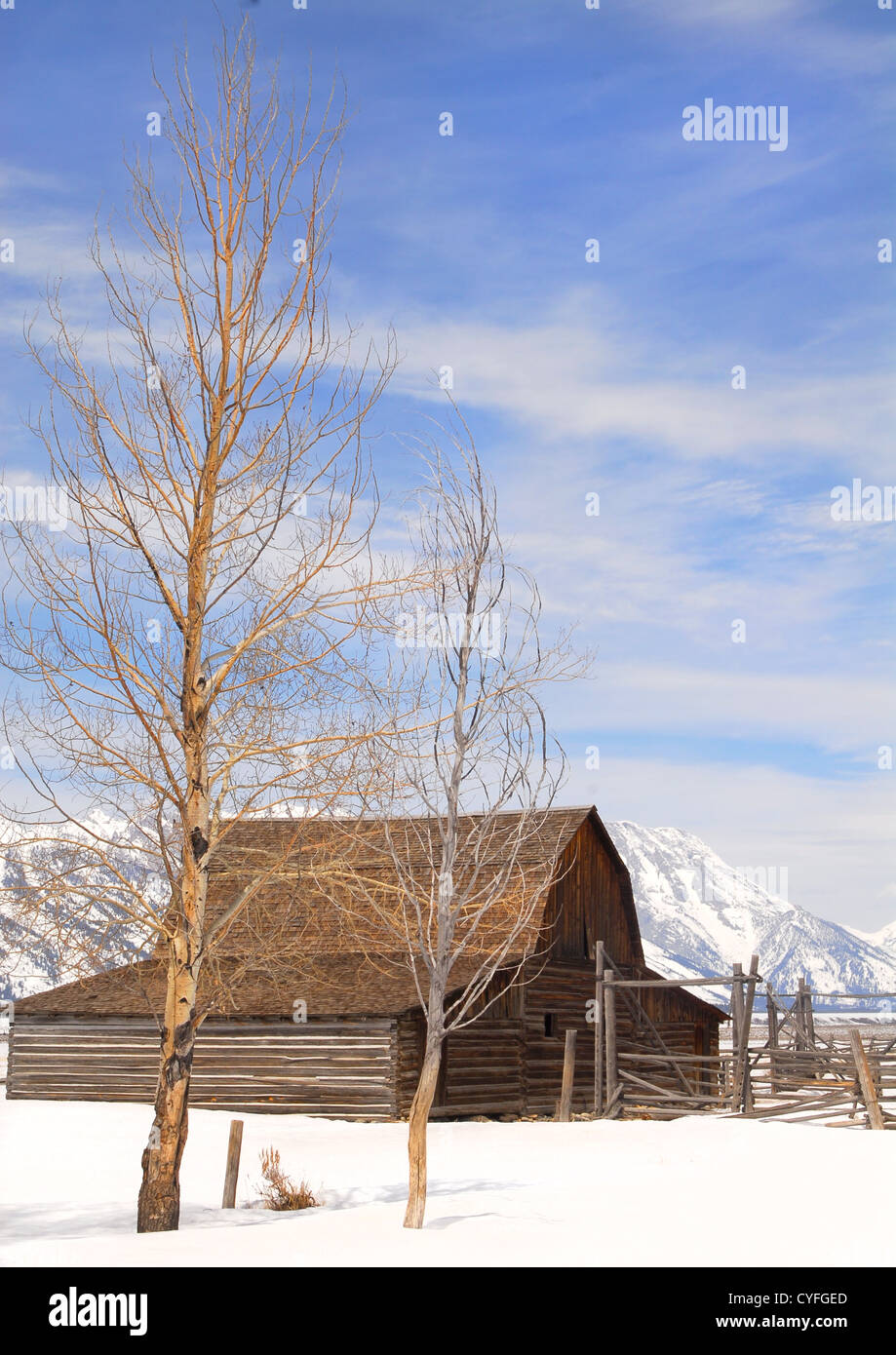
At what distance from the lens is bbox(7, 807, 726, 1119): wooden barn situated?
1085 inches

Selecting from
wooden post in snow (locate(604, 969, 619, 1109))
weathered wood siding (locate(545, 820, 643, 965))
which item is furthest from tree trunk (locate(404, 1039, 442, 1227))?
weathered wood siding (locate(545, 820, 643, 965))

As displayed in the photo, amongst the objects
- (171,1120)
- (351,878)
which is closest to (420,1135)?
(171,1120)

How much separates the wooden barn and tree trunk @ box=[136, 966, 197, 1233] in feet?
37.5

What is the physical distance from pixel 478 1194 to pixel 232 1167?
3.75 m

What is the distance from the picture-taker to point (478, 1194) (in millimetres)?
16062

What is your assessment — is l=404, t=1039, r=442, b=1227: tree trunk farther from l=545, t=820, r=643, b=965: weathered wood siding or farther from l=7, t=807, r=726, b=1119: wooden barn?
l=545, t=820, r=643, b=965: weathered wood siding

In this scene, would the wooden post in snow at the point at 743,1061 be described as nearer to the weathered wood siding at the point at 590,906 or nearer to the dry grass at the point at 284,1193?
the weathered wood siding at the point at 590,906

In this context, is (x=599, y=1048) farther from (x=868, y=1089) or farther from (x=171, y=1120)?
(x=171, y=1120)

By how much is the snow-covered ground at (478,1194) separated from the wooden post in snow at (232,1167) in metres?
0.17

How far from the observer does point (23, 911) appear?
546 inches
